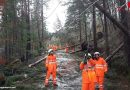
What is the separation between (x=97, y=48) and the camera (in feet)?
125

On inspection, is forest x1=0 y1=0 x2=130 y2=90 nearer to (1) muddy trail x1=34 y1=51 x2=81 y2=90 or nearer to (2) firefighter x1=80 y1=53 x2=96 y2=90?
(1) muddy trail x1=34 y1=51 x2=81 y2=90

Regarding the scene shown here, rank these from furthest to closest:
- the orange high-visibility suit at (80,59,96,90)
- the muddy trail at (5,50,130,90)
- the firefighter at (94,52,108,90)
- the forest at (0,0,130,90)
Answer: the forest at (0,0,130,90)
the muddy trail at (5,50,130,90)
the firefighter at (94,52,108,90)
the orange high-visibility suit at (80,59,96,90)

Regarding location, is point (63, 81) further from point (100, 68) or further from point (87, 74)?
point (87, 74)

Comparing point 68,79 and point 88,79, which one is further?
point 68,79

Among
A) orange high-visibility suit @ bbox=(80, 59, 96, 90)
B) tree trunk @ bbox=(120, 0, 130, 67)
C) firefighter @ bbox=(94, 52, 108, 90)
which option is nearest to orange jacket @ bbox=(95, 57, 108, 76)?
firefighter @ bbox=(94, 52, 108, 90)

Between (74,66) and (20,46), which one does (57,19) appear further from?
(74,66)

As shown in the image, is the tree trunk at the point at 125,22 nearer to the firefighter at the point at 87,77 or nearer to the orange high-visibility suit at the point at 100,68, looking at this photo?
the orange high-visibility suit at the point at 100,68

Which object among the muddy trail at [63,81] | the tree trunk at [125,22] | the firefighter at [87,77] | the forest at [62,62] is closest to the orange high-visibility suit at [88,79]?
the firefighter at [87,77]

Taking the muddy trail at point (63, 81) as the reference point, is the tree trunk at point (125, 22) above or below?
above

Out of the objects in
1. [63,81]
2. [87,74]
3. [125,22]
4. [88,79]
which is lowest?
[63,81]

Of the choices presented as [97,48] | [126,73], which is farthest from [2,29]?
[126,73]

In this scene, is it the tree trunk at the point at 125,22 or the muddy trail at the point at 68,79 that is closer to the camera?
the muddy trail at the point at 68,79

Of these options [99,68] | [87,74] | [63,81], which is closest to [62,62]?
[63,81]

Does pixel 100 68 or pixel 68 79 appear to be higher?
pixel 100 68
